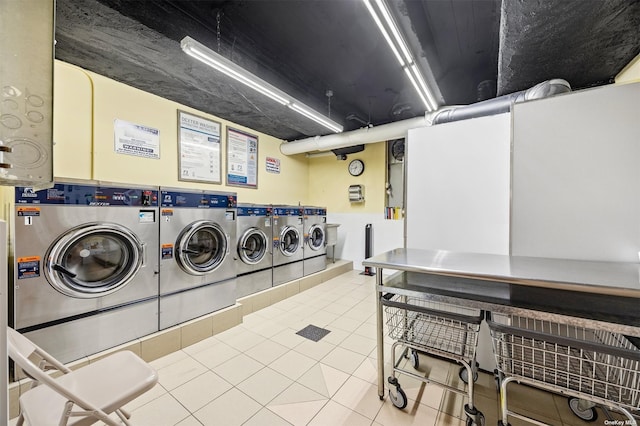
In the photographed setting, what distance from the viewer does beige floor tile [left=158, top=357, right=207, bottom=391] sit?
2124mm

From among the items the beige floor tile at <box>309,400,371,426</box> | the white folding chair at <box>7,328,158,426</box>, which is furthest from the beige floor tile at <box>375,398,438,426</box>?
the white folding chair at <box>7,328,158,426</box>

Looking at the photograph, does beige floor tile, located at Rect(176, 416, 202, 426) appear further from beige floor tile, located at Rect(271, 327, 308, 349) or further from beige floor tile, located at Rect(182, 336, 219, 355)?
beige floor tile, located at Rect(271, 327, 308, 349)

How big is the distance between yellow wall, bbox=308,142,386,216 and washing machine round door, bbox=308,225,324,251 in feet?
4.11

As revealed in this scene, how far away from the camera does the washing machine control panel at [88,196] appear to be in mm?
1850

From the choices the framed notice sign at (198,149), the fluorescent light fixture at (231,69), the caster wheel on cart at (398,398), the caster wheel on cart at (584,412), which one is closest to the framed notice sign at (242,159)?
the framed notice sign at (198,149)

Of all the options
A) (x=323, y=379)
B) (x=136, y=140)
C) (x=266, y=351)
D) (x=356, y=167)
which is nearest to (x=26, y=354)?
(x=266, y=351)

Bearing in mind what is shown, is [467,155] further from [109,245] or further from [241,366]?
[109,245]

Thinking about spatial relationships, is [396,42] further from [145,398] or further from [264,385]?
[145,398]

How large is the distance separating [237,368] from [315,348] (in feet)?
2.62

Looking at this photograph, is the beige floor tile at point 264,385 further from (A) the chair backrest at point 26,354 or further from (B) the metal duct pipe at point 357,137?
(B) the metal duct pipe at point 357,137

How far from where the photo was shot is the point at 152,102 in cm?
378

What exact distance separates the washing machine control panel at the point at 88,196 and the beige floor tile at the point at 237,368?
172cm

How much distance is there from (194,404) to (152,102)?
3970 millimetres

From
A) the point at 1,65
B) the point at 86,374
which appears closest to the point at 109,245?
the point at 86,374
